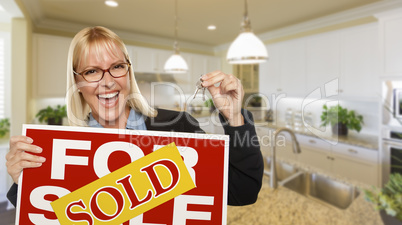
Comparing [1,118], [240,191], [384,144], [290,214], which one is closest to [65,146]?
[240,191]

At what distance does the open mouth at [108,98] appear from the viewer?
605 mm

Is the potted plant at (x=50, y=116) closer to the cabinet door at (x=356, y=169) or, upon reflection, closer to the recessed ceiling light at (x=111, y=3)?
the recessed ceiling light at (x=111, y=3)

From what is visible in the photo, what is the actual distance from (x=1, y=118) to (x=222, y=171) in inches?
140

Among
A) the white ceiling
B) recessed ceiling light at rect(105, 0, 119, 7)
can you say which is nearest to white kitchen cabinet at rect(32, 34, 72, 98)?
the white ceiling

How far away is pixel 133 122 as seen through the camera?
704 mm

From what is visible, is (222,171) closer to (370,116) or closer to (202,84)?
(202,84)

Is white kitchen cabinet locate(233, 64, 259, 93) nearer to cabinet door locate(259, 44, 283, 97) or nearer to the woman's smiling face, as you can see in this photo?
cabinet door locate(259, 44, 283, 97)

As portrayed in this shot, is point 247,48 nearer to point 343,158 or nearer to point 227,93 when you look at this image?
point 227,93

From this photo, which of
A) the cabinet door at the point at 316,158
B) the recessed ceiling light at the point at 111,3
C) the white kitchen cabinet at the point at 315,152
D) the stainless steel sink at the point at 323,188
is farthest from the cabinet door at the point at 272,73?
the recessed ceiling light at the point at 111,3

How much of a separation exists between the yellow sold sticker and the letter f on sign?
0.20 ft

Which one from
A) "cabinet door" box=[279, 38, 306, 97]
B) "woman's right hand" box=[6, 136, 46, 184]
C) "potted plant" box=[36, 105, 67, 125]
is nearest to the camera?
"woman's right hand" box=[6, 136, 46, 184]

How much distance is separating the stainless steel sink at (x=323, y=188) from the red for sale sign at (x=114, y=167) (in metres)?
1.32

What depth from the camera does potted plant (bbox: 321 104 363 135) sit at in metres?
2.90

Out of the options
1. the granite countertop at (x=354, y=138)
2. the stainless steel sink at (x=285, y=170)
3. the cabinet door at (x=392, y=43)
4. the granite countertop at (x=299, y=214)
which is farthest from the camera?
the granite countertop at (x=354, y=138)
